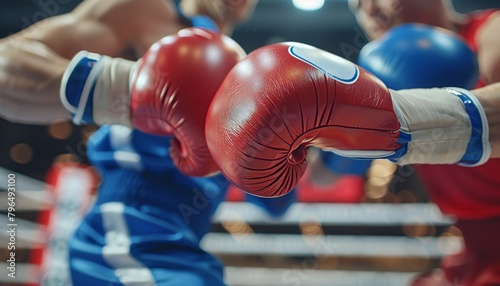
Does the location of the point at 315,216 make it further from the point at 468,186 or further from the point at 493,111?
the point at 493,111

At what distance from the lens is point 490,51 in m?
1.04

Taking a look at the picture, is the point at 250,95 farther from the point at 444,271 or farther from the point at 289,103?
the point at 444,271

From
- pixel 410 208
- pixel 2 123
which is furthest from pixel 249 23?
pixel 2 123

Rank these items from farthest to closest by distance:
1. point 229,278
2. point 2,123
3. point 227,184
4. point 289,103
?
point 2,123
point 229,278
point 227,184
point 289,103

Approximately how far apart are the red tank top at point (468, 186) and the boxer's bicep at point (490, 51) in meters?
0.05

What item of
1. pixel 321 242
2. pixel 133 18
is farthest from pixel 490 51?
pixel 321 242

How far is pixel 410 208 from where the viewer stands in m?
2.67

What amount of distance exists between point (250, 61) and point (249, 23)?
9.24 ft

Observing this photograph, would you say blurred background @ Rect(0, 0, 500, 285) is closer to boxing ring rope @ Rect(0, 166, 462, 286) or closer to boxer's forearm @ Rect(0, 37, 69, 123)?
boxing ring rope @ Rect(0, 166, 462, 286)

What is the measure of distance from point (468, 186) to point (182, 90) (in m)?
0.64

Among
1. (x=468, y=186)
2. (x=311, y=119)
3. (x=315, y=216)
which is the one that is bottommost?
(x=315, y=216)

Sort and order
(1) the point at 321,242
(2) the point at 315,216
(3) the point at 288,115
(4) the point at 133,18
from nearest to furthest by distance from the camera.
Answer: (3) the point at 288,115, (4) the point at 133,18, (2) the point at 315,216, (1) the point at 321,242

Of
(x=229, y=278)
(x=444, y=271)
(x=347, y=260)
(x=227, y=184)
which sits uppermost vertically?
(x=227, y=184)

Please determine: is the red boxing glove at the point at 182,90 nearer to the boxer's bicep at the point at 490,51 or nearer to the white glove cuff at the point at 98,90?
the white glove cuff at the point at 98,90
